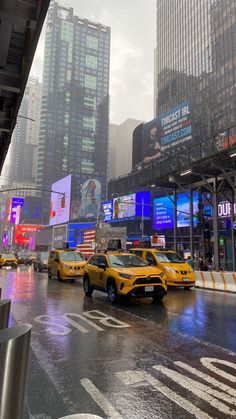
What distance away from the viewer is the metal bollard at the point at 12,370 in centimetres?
205

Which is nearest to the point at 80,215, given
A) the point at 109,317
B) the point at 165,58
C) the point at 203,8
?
the point at 165,58

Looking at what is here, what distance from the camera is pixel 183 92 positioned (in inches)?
3875

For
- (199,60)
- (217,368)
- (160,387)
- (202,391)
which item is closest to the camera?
(202,391)

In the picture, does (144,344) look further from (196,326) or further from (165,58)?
(165,58)

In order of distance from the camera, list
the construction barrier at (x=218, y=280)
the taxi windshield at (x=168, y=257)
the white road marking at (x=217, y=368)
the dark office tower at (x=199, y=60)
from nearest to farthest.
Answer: the white road marking at (x=217, y=368)
the construction barrier at (x=218, y=280)
the taxi windshield at (x=168, y=257)
the dark office tower at (x=199, y=60)

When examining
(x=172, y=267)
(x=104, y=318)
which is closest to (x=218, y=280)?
(x=172, y=267)

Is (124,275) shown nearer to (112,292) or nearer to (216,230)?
(112,292)

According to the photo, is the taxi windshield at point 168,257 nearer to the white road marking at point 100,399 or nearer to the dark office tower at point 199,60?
the white road marking at point 100,399

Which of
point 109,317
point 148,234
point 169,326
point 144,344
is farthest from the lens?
point 148,234

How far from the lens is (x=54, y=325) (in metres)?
8.68

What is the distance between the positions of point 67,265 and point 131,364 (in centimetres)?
1611

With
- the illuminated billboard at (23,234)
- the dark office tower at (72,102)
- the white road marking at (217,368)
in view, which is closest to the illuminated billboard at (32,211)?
the dark office tower at (72,102)

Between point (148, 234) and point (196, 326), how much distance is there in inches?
2748

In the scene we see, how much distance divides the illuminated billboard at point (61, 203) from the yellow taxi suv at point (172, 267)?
7221 centimetres
